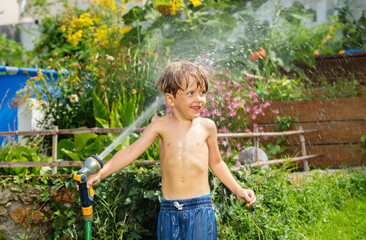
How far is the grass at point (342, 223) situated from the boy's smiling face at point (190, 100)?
1.69m

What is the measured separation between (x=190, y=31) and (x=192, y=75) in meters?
3.70

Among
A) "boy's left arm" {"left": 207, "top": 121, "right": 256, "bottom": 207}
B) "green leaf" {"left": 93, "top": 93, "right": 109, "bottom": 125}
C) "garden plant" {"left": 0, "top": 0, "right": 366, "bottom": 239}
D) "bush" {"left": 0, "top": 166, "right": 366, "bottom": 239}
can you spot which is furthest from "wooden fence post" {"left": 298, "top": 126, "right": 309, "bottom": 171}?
"boy's left arm" {"left": 207, "top": 121, "right": 256, "bottom": 207}

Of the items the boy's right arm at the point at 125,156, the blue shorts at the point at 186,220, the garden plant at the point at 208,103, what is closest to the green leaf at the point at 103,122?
the garden plant at the point at 208,103

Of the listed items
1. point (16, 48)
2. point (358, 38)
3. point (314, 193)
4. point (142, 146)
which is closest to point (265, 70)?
point (358, 38)

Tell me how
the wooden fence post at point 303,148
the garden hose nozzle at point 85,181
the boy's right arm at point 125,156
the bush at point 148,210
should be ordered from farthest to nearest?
the wooden fence post at point 303,148
the bush at point 148,210
the boy's right arm at point 125,156
the garden hose nozzle at point 85,181

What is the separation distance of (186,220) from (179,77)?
2.17ft

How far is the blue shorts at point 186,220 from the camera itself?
2.02m

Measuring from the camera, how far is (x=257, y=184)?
3.34 metres

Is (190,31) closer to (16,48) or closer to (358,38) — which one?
(358,38)

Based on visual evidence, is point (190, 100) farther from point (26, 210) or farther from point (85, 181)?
point (26, 210)

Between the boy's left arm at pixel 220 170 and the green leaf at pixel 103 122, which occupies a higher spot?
the boy's left arm at pixel 220 170

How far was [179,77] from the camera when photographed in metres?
2.02

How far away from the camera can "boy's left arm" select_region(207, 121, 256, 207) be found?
214 cm

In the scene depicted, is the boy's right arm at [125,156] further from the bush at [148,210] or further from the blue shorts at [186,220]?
the bush at [148,210]
